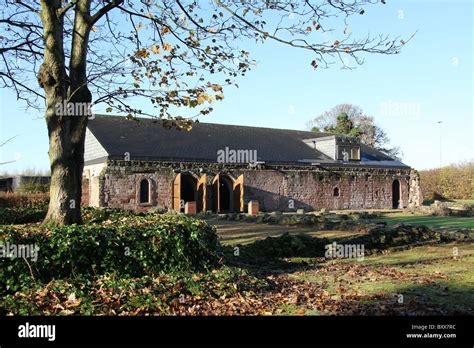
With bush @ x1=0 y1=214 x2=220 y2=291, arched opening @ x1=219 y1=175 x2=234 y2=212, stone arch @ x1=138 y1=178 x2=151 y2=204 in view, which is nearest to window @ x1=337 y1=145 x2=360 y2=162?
arched opening @ x1=219 y1=175 x2=234 y2=212

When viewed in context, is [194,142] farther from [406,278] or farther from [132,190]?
[406,278]

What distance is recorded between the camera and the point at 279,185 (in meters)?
32.8

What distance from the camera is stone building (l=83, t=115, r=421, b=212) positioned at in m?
28.1

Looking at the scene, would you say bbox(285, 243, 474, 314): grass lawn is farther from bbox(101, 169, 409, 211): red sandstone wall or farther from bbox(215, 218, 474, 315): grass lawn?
bbox(101, 169, 409, 211): red sandstone wall

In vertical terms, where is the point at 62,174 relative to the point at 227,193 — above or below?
above

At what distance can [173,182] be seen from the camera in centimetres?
2898

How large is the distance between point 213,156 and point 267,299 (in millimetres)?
23900

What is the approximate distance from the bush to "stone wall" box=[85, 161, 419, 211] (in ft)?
61.0

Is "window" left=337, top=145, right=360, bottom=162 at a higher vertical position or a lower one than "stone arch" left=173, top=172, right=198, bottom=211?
higher

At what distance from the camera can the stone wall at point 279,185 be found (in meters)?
27.4

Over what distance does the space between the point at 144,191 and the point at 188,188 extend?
3329mm

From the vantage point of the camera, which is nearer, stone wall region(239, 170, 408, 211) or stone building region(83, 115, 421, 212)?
stone building region(83, 115, 421, 212)

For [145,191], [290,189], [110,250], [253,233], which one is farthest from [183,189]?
[110,250]

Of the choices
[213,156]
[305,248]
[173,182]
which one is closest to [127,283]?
[305,248]
